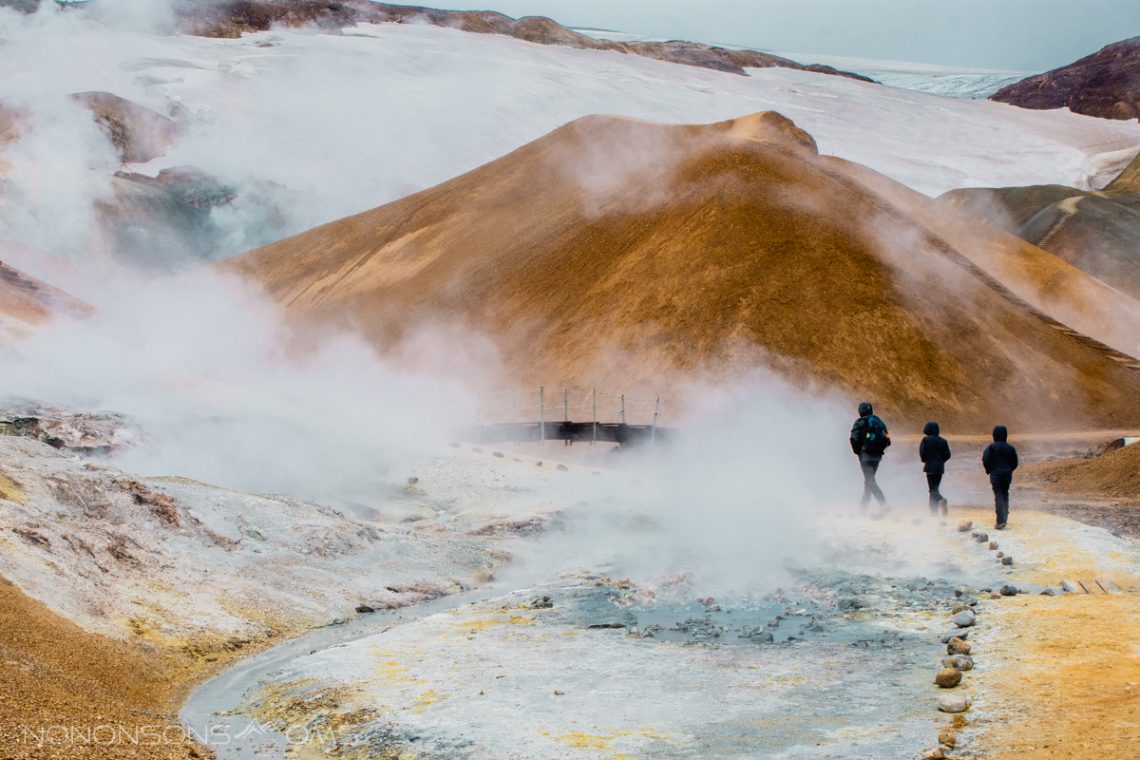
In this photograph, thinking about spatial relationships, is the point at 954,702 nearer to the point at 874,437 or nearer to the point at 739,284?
the point at 874,437

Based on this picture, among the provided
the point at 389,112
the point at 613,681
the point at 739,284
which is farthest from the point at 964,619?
the point at 389,112

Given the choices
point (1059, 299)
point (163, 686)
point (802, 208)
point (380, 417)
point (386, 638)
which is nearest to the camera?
point (163, 686)

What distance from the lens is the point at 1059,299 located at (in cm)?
6462

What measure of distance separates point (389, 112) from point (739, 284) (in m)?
122

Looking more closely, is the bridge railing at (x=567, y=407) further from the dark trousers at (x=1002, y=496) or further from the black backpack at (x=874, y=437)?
the dark trousers at (x=1002, y=496)

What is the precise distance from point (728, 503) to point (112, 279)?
9382 centimetres

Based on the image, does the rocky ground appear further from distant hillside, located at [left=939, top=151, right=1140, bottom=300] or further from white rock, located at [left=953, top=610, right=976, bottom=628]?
distant hillside, located at [left=939, top=151, right=1140, bottom=300]

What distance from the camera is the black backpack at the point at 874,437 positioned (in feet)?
72.5

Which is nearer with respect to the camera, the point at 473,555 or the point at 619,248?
the point at 473,555

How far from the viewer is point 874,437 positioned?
72.5 feet

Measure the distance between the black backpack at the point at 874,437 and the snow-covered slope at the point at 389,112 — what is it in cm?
10291

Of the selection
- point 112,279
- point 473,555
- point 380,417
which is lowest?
point 112,279

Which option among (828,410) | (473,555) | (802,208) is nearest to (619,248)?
(802,208)

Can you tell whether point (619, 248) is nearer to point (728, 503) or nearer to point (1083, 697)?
point (728, 503)
